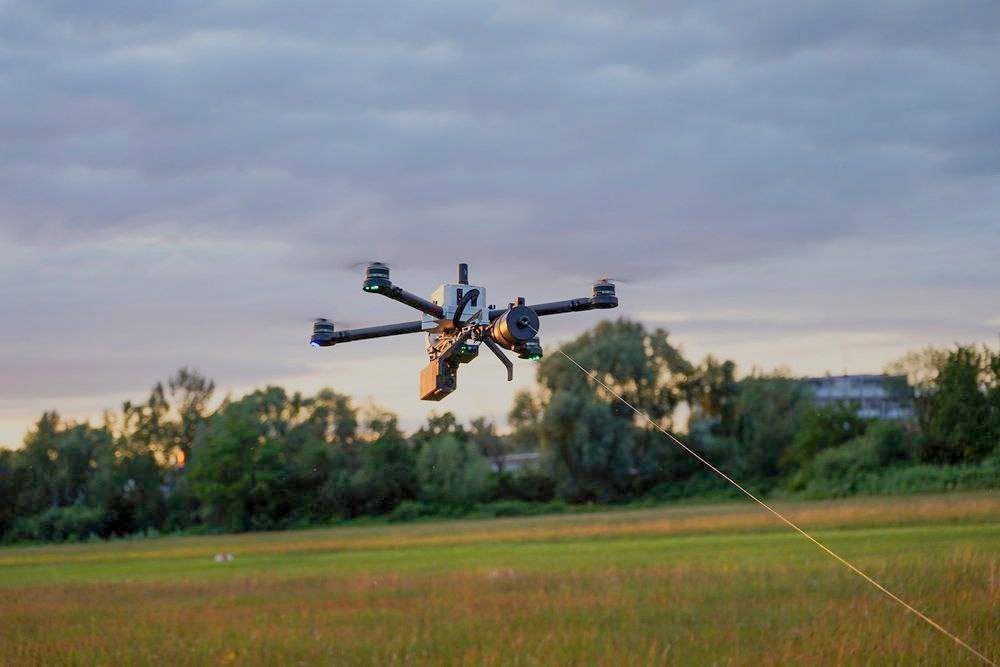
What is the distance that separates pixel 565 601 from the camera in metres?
22.9

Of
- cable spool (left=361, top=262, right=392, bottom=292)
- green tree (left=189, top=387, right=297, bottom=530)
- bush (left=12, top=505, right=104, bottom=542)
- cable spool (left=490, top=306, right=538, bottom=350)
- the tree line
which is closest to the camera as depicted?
cable spool (left=490, top=306, right=538, bottom=350)

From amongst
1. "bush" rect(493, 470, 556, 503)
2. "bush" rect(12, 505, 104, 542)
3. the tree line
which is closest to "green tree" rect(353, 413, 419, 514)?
the tree line

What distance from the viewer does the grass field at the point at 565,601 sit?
17094mm

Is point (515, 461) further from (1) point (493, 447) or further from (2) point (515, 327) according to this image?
(2) point (515, 327)

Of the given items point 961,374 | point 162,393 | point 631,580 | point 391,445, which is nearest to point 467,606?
point 631,580

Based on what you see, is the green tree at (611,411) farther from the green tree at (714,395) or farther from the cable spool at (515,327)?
the cable spool at (515,327)

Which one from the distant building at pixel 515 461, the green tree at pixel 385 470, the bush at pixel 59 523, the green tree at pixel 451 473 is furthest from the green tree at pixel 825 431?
the bush at pixel 59 523

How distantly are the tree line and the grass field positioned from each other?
436cm

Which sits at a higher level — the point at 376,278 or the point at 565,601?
the point at 376,278

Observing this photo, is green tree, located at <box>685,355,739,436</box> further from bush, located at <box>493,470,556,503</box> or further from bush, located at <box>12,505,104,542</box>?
bush, located at <box>12,505,104,542</box>

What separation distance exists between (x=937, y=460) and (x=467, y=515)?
3289 centimetres

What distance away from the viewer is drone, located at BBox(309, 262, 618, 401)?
5.58 meters

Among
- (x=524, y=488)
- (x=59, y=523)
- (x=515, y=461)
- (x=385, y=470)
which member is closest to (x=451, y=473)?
(x=385, y=470)

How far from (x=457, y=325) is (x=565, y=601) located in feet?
58.6
